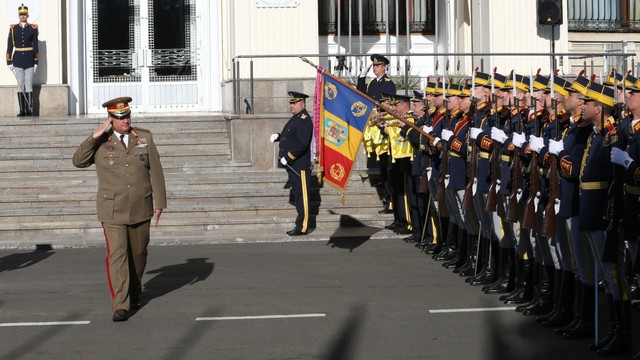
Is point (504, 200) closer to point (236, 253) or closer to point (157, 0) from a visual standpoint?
point (236, 253)

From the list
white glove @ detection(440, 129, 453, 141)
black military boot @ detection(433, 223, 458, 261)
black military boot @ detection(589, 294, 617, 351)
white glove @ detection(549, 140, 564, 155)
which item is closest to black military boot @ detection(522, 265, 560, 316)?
white glove @ detection(549, 140, 564, 155)

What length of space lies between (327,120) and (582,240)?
4.94m

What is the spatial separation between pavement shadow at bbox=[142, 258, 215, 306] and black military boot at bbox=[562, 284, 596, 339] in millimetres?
4115

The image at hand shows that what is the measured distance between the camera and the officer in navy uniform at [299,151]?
17016 mm

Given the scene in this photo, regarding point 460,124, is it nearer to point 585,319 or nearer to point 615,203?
point 585,319

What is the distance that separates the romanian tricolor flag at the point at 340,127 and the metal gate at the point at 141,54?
36.9 ft

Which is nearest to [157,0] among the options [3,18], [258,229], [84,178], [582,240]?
[3,18]

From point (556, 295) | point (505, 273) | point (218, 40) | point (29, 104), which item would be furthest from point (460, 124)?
point (218, 40)

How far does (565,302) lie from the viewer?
1020 centimetres

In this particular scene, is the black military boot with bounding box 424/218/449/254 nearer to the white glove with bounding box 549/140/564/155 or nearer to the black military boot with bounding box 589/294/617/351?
the white glove with bounding box 549/140/564/155

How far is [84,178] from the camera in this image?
61.4 ft

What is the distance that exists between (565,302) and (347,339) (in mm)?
1856

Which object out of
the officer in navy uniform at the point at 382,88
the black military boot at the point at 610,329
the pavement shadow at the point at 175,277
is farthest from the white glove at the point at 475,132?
the officer in navy uniform at the point at 382,88

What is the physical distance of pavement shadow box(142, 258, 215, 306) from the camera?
12332 mm
